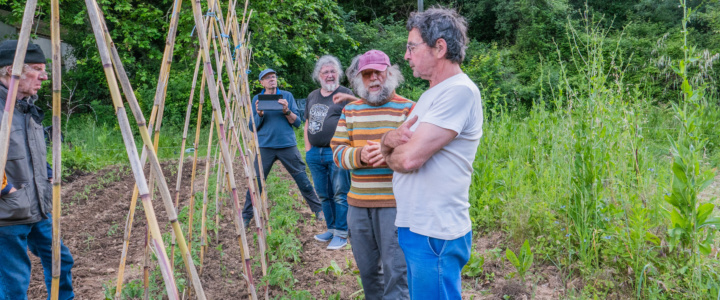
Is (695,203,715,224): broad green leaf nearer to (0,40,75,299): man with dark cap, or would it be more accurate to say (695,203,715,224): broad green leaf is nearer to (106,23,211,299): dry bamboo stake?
(106,23,211,299): dry bamboo stake

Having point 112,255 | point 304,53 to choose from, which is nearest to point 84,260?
point 112,255

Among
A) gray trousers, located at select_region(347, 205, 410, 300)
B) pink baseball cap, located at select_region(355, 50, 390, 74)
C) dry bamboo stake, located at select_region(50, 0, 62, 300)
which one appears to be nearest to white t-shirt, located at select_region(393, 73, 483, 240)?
gray trousers, located at select_region(347, 205, 410, 300)

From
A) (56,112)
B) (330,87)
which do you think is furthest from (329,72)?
(56,112)

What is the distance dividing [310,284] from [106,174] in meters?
5.58

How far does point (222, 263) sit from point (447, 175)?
2640mm

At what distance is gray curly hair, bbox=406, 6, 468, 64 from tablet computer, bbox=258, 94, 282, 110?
3.12m

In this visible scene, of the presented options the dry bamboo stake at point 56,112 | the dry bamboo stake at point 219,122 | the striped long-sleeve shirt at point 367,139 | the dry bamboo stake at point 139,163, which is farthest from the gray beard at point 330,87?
the dry bamboo stake at point 139,163

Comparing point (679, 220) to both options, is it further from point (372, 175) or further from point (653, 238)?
A: point (372, 175)

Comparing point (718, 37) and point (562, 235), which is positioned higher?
Result: point (718, 37)

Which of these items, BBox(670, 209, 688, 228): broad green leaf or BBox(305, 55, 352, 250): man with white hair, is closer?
BBox(670, 209, 688, 228): broad green leaf

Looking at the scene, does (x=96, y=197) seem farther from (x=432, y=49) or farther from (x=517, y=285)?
(x=432, y=49)

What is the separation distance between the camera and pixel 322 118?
4430 mm

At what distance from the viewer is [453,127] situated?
1.73m

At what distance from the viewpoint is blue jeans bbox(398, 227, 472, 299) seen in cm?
185
